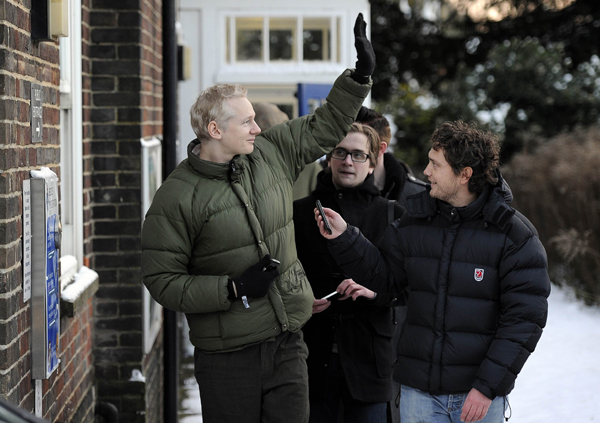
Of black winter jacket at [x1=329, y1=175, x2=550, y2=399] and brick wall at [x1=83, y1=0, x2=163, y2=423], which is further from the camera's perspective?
brick wall at [x1=83, y1=0, x2=163, y2=423]

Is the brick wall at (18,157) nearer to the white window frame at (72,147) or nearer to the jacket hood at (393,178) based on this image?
the white window frame at (72,147)

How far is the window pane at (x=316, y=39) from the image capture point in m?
8.20

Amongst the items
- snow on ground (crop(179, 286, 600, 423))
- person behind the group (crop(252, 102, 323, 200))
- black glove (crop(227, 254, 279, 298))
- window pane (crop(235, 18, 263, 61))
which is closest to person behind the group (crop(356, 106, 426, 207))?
person behind the group (crop(252, 102, 323, 200))

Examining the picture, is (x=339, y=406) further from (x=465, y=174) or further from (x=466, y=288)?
(x=465, y=174)

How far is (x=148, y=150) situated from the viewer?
489cm

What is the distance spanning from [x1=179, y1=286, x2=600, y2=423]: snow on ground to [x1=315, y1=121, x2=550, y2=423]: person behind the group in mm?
3068

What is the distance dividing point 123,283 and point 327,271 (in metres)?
1.41

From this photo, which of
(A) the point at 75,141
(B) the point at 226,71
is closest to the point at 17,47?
(A) the point at 75,141

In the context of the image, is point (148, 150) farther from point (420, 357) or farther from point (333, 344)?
point (420, 357)

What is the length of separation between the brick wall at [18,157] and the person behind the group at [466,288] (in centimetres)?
141

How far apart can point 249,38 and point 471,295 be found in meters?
5.73

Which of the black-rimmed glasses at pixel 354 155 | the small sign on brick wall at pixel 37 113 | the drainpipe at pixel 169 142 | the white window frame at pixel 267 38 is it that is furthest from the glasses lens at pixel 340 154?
the white window frame at pixel 267 38

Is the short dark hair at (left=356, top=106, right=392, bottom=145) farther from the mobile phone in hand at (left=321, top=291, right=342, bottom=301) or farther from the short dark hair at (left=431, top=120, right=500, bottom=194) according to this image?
the short dark hair at (left=431, top=120, right=500, bottom=194)

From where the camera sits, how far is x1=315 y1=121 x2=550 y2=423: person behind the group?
9.90ft
